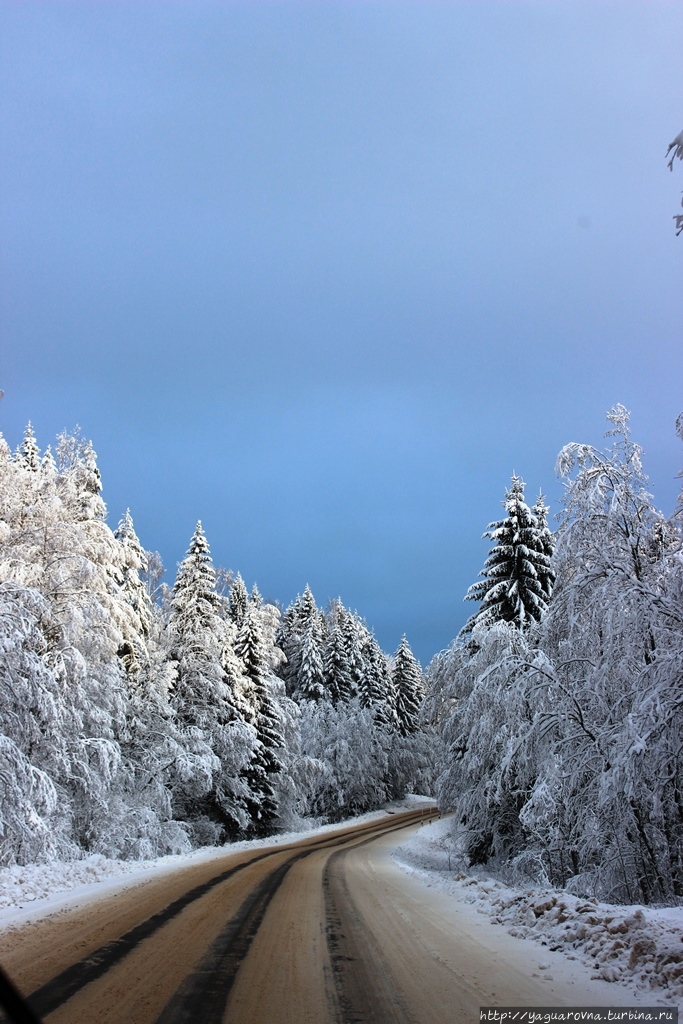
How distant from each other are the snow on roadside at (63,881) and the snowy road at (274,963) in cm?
58

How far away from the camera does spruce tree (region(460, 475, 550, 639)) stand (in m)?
20.9

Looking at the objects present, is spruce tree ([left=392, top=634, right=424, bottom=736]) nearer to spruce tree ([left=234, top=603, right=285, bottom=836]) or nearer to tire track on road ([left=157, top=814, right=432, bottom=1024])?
spruce tree ([left=234, top=603, right=285, bottom=836])

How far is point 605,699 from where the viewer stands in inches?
444

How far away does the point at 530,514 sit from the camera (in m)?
22.0

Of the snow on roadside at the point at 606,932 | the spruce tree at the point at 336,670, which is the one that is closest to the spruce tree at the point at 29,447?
the snow on roadside at the point at 606,932

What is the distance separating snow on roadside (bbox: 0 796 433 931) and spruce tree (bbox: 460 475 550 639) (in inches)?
453

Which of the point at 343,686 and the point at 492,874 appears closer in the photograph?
the point at 492,874

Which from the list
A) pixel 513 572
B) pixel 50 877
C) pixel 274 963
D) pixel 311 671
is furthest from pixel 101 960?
pixel 311 671

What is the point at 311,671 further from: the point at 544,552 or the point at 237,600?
the point at 544,552

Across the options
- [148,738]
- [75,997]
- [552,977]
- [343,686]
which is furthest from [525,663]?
[343,686]

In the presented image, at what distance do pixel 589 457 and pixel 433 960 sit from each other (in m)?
8.53

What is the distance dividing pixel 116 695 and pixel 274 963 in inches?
557

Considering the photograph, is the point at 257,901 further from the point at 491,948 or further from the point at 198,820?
the point at 198,820

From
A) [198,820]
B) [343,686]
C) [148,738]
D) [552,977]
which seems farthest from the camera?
[343,686]
